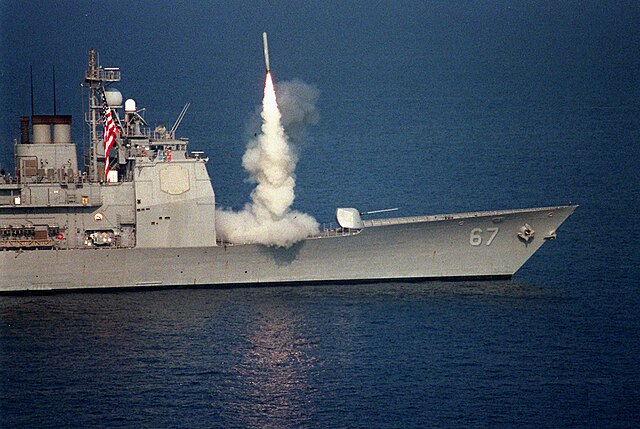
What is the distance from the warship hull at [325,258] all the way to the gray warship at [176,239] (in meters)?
0.03

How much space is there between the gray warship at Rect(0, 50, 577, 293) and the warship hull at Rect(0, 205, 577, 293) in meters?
0.03

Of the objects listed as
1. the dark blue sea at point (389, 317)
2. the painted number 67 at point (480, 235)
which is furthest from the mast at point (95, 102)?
the painted number 67 at point (480, 235)

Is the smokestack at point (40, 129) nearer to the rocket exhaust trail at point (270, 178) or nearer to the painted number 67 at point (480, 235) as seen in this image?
the rocket exhaust trail at point (270, 178)

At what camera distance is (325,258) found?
150ft

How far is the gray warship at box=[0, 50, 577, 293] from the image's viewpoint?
4516 centimetres

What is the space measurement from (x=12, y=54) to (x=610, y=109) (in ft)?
233

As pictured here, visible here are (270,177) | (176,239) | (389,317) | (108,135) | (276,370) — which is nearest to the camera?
(276,370)

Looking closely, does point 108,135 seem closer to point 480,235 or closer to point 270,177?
point 270,177

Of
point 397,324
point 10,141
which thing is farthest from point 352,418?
point 10,141

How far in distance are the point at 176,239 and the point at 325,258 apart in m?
5.16

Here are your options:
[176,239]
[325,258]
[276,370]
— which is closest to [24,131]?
[176,239]

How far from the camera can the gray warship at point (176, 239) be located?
45.2m

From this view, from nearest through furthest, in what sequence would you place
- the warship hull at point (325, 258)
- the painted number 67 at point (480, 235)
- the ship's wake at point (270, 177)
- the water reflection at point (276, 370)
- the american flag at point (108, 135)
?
the water reflection at point (276, 370) → the warship hull at point (325, 258) → the ship's wake at point (270, 177) → the painted number 67 at point (480, 235) → the american flag at point (108, 135)

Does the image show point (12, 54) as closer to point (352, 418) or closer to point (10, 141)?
point (10, 141)
